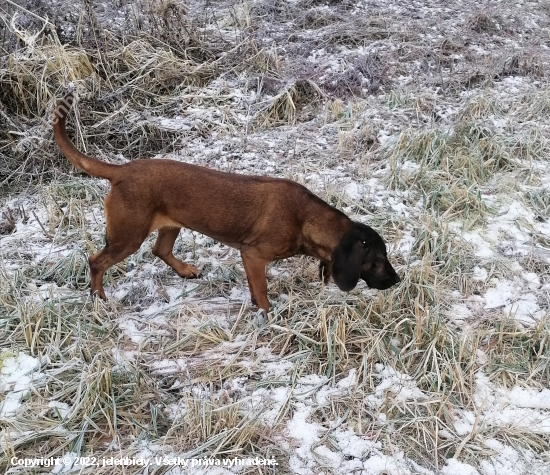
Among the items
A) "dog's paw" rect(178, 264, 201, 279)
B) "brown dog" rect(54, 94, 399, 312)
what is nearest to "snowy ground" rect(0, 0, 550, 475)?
"dog's paw" rect(178, 264, 201, 279)

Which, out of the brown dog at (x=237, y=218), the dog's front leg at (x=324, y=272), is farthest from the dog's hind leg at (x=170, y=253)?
the dog's front leg at (x=324, y=272)

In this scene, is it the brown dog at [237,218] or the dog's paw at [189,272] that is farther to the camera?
the dog's paw at [189,272]

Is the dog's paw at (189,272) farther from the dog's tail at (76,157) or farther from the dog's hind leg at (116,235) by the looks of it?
the dog's tail at (76,157)

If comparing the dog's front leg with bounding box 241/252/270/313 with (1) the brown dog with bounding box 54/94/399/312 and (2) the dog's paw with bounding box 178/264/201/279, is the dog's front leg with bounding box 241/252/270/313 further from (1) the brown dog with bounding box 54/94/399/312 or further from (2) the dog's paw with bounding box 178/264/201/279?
(2) the dog's paw with bounding box 178/264/201/279

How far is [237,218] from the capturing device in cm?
397

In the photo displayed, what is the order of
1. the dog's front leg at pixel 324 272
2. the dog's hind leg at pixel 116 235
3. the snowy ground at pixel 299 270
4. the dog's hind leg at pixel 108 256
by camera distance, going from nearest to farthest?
the snowy ground at pixel 299 270 → the dog's hind leg at pixel 116 235 → the dog's hind leg at pixel 108 256 → the dog's front leg at pixel 324 272

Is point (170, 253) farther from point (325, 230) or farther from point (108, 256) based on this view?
point (325, 230)

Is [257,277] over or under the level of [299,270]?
over

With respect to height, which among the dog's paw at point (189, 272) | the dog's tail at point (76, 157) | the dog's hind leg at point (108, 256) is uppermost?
the dog's tail at point (76, 157)

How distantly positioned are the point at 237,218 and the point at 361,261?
96 cm

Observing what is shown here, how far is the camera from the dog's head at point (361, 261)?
370 centimetres

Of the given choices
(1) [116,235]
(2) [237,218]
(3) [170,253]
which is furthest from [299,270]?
(1) [116,235]

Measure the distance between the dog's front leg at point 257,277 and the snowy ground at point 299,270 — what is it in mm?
143

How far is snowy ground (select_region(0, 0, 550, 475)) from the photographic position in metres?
3.13
